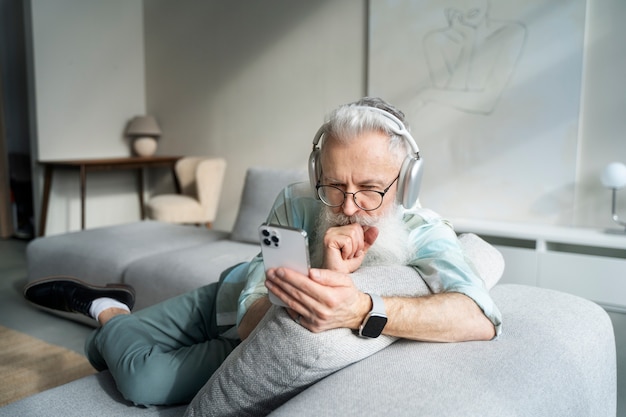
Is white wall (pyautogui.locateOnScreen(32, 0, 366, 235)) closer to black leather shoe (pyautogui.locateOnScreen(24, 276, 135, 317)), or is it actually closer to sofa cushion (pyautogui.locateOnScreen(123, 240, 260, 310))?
sofa cushion (pyautogui.locateOnScreen(123, 240, 260, 310))

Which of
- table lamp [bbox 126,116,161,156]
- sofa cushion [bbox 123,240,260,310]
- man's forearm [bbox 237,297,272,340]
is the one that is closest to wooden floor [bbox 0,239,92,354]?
sofa cushion [bbox 123,240,260,310]

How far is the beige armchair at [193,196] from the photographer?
15.1ft

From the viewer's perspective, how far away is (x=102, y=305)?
179 cm

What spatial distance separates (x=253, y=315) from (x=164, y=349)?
0.42 metres

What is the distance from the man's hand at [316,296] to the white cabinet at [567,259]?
2.37 m

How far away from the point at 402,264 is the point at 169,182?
4.60m

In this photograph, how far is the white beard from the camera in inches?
53.0

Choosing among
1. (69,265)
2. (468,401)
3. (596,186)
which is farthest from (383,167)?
(596,186)

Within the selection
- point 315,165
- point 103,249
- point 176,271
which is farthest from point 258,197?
point 315,165

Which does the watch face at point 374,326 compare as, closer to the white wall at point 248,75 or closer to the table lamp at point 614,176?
the table lamp at point 614,176

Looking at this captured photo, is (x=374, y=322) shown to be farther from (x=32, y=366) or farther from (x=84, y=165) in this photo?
(x=84, y=165)

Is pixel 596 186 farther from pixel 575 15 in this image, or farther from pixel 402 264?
pixel 402 264

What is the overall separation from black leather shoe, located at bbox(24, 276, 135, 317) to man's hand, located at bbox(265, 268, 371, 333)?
1081mm

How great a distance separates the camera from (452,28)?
366 centimetres
